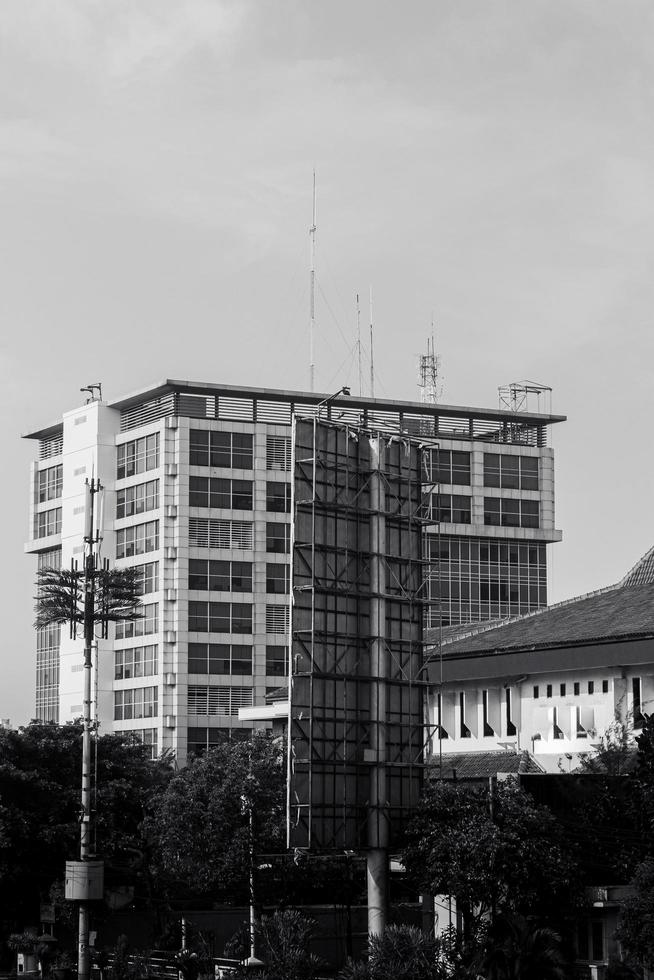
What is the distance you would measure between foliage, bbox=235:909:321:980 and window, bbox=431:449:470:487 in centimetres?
9407

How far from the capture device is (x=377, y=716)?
161 feet

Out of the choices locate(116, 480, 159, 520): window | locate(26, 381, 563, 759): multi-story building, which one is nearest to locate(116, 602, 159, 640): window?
locate(26, 381, 563, 759): multi-story building

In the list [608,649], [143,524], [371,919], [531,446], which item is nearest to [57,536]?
[143,524]

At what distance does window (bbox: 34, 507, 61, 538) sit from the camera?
143625mm

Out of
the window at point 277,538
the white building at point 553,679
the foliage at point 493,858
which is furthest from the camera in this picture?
the window at point 277,538

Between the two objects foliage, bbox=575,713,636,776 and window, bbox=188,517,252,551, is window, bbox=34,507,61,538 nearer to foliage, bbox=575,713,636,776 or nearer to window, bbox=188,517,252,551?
window, bbox=188,517,252,551

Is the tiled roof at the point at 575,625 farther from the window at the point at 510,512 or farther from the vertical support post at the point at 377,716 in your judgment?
the window at the point at 510,512

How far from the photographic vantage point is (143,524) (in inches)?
5236

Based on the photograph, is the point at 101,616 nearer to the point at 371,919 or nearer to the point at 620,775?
the point at 371,919

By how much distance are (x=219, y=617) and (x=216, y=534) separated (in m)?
7.20

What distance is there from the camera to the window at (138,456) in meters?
132

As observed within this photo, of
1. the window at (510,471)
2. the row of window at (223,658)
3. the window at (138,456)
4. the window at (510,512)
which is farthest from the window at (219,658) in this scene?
the window at (510,471)

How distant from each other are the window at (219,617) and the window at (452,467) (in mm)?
22836

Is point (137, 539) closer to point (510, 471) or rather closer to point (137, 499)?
point (137, 499)
